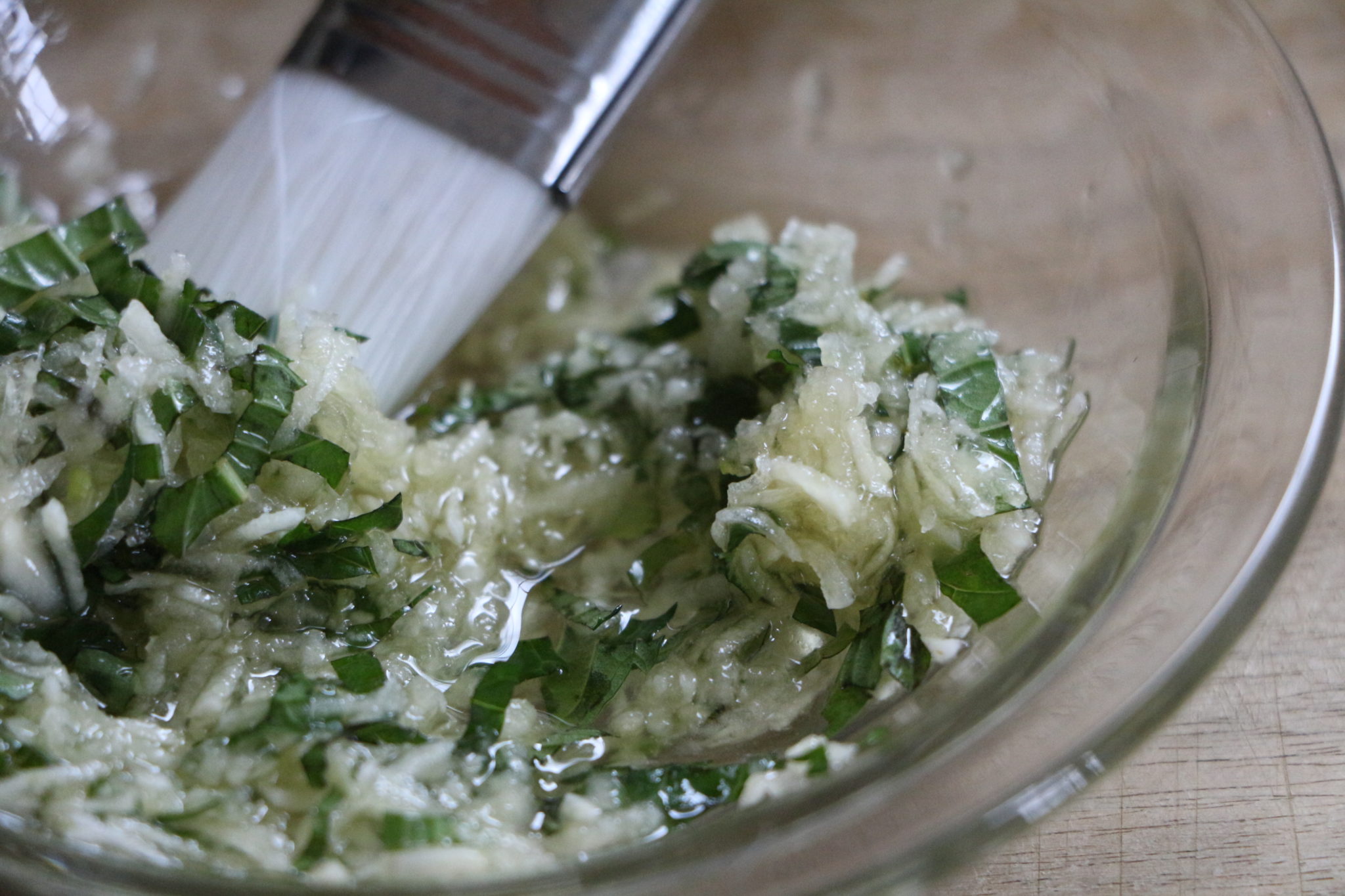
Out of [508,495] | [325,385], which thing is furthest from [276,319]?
[508,495]

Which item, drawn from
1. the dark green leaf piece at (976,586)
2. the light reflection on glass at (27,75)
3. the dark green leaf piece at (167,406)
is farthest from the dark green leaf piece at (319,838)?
the light reflection on glass at (27,75)

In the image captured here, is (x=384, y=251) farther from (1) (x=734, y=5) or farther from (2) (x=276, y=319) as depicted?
(1) (x=734, y=5)

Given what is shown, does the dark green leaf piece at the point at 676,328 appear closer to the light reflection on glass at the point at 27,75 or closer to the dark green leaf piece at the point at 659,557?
the dark green leaf piece at the point at 659,557

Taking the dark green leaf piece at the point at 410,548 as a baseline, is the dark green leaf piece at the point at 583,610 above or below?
above

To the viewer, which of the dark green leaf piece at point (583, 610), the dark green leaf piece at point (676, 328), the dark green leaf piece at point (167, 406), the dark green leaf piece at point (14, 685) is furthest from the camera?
the dark green leaf piece at point (676, 328)

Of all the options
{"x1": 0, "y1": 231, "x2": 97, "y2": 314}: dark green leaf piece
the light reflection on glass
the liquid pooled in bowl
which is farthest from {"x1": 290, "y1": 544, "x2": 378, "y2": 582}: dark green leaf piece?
the light reflection on glass

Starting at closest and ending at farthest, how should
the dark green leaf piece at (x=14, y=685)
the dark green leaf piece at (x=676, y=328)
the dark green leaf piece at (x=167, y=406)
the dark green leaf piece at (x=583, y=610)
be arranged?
the dark green leaf piece at (x=14, y=685) < the dark green leaf piece at (x=167, y=406) < the dark green leaf piece at (x=583, y=610) < the dark green leaf piece at (x=676, y=328)

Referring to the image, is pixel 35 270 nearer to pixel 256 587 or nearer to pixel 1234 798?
pixel 256 587

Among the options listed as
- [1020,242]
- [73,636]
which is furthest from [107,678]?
[1020,242]

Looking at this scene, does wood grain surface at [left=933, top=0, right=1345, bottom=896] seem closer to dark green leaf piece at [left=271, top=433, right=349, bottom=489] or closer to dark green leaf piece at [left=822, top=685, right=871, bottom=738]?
dark green leaf piece at [left=822, top=685, right=871, bottom=738]
